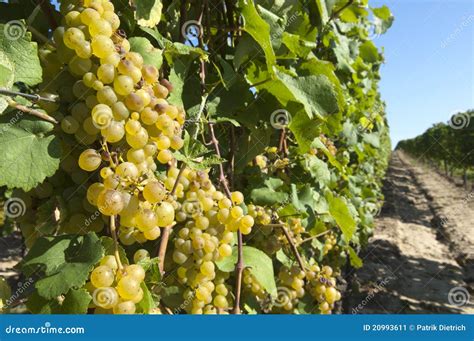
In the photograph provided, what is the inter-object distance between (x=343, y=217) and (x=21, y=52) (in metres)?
2.13

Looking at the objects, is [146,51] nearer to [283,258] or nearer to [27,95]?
[27,95]

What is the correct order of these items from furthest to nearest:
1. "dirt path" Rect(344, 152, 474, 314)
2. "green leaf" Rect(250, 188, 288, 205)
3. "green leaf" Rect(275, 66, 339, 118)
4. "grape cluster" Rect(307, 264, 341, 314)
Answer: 1. "dirt path" Rect(344, 152, 474, 314)
2. "grape cluster" Rect(307, 264, 341, 314)
3. "green leaf" Rect(250, 188, 288, 205)
4. "green leaf" Rect(275, 66, 339, 118)

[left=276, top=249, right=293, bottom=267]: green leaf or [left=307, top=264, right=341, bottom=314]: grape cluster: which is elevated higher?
[left=276, top=249, right=293, bottom=267]: green leaf

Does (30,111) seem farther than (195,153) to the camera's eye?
No

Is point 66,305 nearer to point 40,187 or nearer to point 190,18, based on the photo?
point 40,187

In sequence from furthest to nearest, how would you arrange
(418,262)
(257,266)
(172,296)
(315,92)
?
1. (418,262)
2. (315,92)
3. (257,266)
4. (172,296)

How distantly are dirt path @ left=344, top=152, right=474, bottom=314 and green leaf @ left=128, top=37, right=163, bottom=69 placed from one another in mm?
3131

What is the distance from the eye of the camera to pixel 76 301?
1.15m

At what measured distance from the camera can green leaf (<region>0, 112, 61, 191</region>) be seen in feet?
3.67

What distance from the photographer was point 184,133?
63.6 inches

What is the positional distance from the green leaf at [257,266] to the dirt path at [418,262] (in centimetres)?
226

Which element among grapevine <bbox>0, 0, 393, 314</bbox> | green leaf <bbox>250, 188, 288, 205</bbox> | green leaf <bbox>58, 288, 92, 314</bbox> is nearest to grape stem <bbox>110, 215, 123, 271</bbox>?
grapevine <bbox>0, 0, 393, 314</bbox>

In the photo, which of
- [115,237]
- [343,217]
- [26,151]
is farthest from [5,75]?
[343,217]

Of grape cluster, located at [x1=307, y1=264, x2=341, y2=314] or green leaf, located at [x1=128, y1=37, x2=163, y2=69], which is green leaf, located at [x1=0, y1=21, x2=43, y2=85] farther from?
grape cluster, located at [x1=307, y1=264, x2=341, y2=314]
